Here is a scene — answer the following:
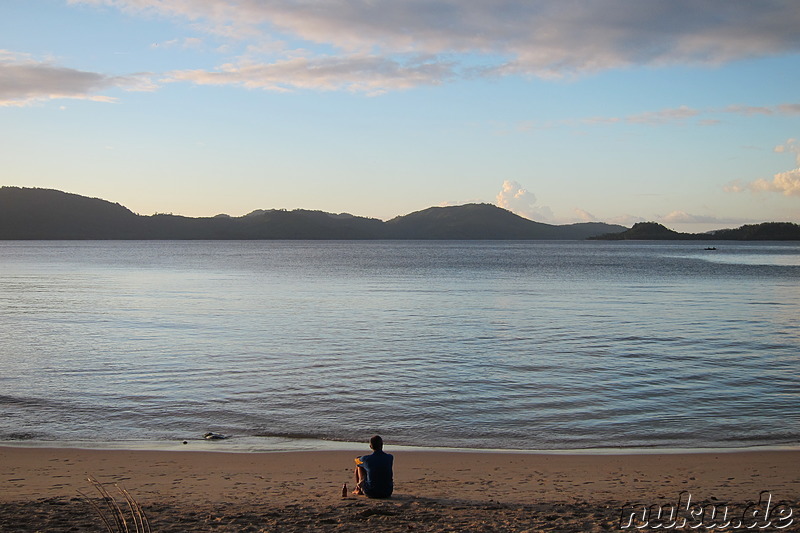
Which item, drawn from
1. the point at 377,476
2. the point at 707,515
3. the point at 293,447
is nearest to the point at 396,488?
the point at 377,476

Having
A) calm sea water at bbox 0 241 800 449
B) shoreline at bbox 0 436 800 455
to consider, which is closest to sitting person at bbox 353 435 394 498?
shoreline at bbox 0 436 800 455

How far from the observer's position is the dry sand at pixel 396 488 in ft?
30.4

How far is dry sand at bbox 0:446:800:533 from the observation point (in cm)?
926

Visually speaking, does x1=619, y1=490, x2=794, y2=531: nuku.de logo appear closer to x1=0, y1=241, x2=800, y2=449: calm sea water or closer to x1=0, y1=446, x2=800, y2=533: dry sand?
x1=0, y1=446, x2=800, y2=533: dry sand

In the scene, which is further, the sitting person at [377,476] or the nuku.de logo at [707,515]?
the sitting person at [377,476]

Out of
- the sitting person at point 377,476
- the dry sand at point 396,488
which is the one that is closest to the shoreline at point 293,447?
the dry sand at point 396,488

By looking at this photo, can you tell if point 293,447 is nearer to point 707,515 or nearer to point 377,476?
point 377,476

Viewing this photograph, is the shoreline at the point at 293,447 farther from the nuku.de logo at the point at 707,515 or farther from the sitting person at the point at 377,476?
the nuku.de logo at the point at 707,515

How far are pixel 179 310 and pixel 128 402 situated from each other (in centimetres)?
2496

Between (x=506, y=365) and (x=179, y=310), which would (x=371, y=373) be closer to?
(x=506, y=365)

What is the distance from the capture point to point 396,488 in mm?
11273

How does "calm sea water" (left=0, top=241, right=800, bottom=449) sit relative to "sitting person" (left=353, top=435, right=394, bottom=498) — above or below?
below

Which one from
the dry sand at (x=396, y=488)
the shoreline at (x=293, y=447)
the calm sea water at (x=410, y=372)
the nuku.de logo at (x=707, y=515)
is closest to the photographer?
the nuku.de logo at (x=707, y=515)

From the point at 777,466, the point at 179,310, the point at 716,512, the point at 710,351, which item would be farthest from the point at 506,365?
the point at 179,310
